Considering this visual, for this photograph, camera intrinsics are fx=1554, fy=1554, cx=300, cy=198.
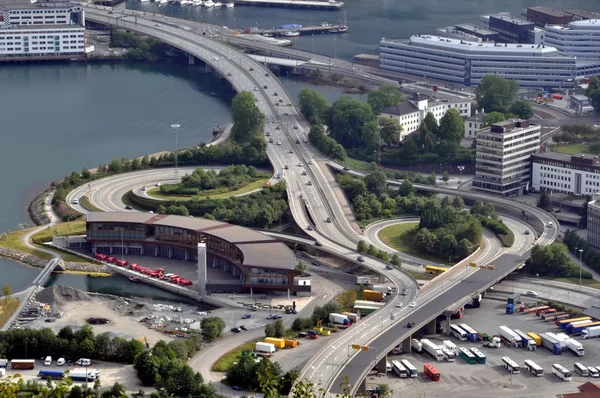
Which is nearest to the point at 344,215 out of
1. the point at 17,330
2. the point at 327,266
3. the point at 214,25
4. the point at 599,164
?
the point at 327,266

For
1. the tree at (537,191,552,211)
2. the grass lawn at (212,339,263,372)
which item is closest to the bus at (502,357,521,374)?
the grass lawn at (212,339,263,372)

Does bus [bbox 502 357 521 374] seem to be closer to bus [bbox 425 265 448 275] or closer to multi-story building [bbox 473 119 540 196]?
bus [bbox 425 265 448 275]

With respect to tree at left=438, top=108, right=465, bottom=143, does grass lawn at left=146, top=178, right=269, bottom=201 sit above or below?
below

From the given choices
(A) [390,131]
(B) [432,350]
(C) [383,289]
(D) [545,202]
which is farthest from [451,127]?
(B) [432,350]

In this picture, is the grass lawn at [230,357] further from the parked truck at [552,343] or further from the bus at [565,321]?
the bus at [565,321]

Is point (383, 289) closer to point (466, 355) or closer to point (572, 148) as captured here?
point (466, 355)

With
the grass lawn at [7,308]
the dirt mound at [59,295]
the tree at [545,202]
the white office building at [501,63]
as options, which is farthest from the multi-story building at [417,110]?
the grass lawn at [7,308]
